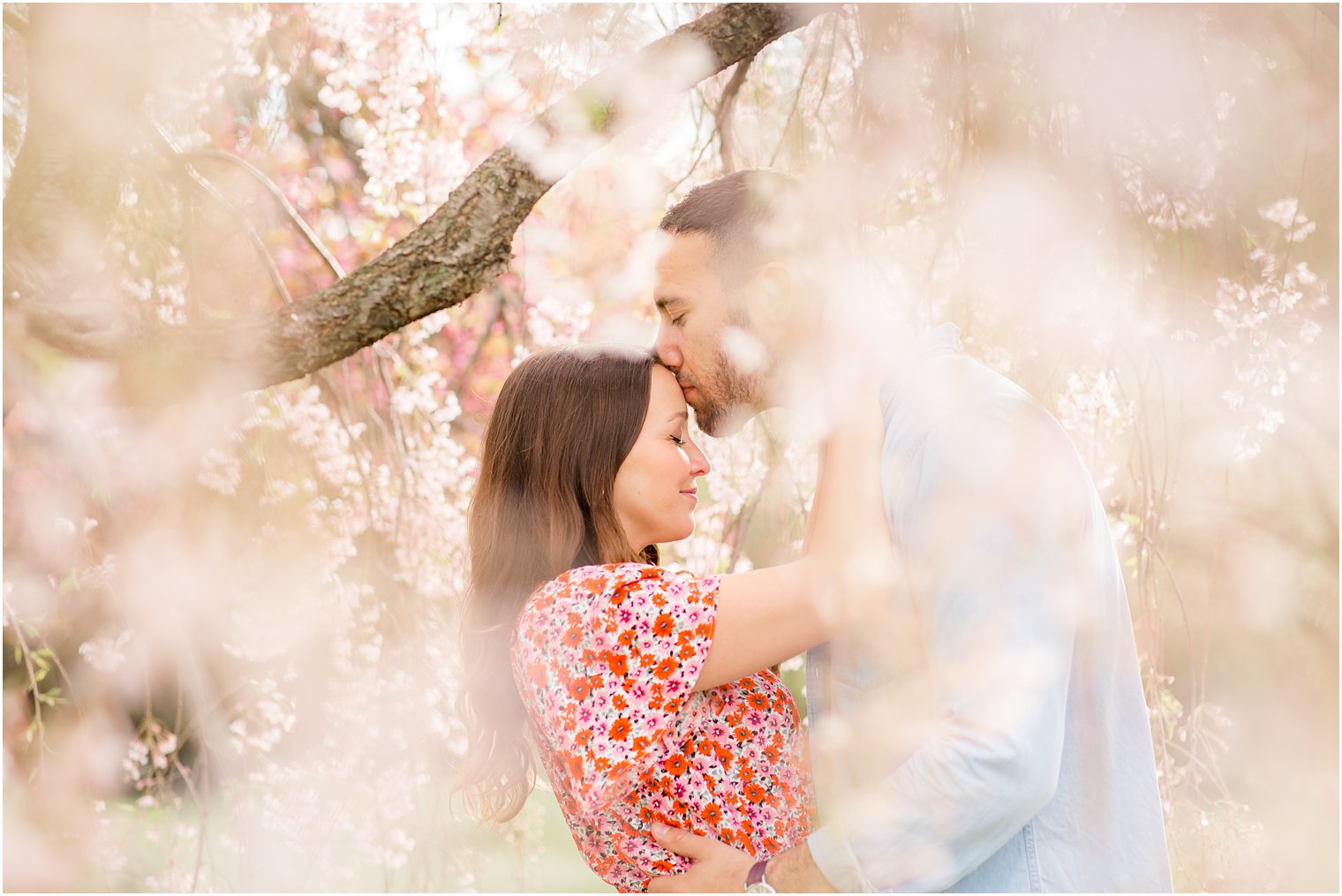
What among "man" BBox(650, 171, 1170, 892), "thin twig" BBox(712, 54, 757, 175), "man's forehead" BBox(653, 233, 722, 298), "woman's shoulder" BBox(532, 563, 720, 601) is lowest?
Answer: "man" BBox(650, 171, 1170, 892)

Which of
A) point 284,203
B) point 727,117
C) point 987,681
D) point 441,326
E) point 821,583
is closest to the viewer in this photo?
point 987,681

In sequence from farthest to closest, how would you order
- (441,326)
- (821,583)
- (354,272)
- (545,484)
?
(441,326) < (354,272) < (545,484) < (821,583)

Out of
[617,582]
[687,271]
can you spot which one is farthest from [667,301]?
[617,582]

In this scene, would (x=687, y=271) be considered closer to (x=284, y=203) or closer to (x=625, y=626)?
(x=625, y=626)

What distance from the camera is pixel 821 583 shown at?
1.22 metres

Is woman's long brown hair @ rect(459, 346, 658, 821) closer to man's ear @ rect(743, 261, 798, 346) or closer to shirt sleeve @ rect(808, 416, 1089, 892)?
man's ear @ rect(743, 261, 798, 346)

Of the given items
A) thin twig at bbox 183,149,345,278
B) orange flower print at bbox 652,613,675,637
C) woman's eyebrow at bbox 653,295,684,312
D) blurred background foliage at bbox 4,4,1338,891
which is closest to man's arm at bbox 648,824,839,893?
orange flower print at bbox 652,613,675,637

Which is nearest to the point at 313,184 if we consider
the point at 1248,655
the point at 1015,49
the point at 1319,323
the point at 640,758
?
the point at 1015,49

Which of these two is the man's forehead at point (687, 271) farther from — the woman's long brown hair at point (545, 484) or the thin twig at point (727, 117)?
the thin twig at point (727, 117)

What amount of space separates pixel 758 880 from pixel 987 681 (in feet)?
1.30

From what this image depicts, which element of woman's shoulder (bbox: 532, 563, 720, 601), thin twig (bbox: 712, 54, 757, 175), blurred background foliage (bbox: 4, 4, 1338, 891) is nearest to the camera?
woman's shoulder (bbox: 532, 563, 720, 601)

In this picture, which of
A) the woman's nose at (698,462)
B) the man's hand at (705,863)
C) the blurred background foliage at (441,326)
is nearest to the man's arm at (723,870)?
the man's hand at (705,863)

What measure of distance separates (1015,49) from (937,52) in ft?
0.57

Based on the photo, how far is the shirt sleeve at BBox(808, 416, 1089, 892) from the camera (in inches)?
42.1
